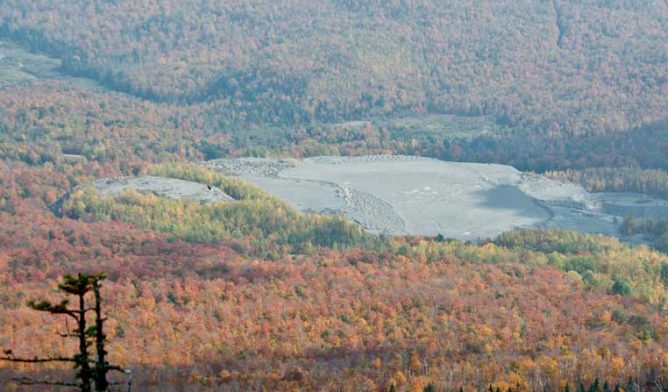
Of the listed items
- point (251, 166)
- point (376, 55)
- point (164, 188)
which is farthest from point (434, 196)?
point (376, 55)

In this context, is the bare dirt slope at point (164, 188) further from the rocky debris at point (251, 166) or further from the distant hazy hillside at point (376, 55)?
the distant hazy hillside at point (376, 55)

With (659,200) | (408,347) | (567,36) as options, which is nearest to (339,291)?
(408,347)

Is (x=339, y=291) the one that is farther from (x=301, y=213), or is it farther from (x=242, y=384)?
(x=301, y=213)


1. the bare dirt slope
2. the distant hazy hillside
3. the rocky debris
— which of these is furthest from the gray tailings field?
the distant hazy hillside

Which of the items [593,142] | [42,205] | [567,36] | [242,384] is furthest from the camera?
[567,36]

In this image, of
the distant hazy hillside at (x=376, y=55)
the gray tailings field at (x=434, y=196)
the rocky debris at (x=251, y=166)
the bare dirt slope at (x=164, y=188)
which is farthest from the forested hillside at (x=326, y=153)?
the rocky debris at (x=251, y=166)

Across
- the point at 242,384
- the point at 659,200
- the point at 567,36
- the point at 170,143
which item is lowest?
the point at 242,384

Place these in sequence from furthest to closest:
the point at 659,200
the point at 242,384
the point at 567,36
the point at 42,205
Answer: the point at 567,36 → the point at 659,200 → the point at 42,205 → the point at 242,384
